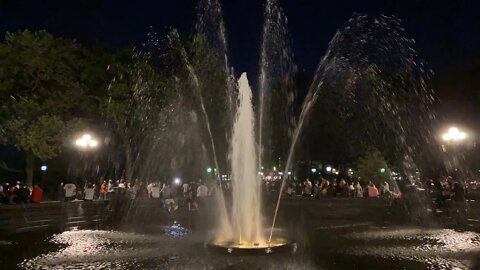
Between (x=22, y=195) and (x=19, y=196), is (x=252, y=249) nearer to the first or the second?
(x=22, y=195)

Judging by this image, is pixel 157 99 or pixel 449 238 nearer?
pixel 449 238

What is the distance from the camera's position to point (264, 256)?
11.3 metres

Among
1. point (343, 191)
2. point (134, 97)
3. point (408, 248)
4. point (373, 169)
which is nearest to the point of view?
point (408, 248)

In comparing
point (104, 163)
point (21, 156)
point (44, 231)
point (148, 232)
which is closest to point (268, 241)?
point (148, 232)

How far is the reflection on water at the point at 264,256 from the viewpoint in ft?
34.2

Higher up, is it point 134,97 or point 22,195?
point 134,97

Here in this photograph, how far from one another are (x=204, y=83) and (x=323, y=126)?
18.4 metres

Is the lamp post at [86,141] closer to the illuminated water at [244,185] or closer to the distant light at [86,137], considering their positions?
the distant light at [86,137]

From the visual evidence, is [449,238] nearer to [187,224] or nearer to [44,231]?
[187,224]

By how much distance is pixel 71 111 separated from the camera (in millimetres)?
30000

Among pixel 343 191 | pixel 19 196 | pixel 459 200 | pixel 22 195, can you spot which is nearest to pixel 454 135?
pixel 459 200

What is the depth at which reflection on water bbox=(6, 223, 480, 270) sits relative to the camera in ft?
34.2

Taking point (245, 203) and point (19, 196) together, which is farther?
point (19, 196)

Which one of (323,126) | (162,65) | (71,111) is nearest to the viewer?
(71,111)
